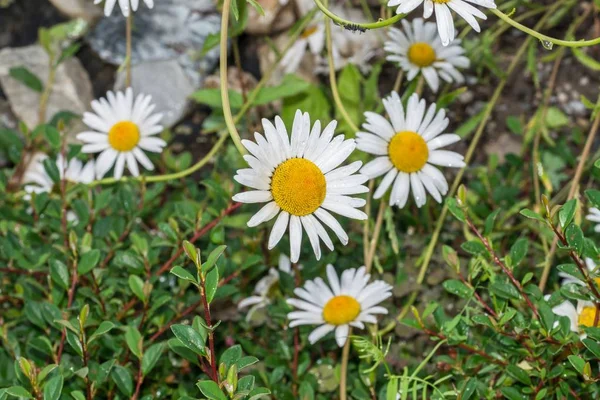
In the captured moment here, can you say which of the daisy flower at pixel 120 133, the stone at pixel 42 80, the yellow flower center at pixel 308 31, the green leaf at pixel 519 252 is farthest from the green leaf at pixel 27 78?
the green leaf at pixel 519 252

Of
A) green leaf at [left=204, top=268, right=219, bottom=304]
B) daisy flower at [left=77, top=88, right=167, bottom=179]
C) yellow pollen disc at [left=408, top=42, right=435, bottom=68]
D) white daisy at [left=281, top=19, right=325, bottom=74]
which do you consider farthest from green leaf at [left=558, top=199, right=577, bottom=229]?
white daisy at [left=281, top=19, right=325, bottom=74]

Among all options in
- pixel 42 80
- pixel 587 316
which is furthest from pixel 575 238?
pixel 42 80

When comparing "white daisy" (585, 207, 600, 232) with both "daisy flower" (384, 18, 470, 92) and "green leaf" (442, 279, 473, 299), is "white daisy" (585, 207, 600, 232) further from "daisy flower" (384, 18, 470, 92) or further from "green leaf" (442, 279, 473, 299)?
"daisy flower" (384, 18, 470, 92)

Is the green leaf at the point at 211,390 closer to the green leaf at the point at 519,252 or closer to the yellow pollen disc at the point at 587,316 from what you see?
the green leaf at the point at 519,252

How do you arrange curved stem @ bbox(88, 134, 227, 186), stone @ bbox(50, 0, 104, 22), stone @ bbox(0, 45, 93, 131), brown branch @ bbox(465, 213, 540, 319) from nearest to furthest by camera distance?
brown branch @ bbox(465, 213, 540, 319) < curved stem @ bbox(88, 134, 227, 186) < stone @ bbox(0, 45, 93, 131) < stone @ bbox(50, 0, 104, 22)

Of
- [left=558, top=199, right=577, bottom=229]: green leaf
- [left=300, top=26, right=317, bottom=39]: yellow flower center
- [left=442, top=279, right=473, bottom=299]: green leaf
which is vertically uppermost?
[left=300, top=26, right=317, bottom=39]: yellow flower center

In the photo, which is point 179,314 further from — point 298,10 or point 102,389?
point 298,10

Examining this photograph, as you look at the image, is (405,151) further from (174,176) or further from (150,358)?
(150,358)
